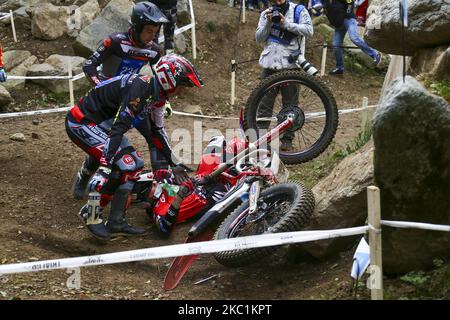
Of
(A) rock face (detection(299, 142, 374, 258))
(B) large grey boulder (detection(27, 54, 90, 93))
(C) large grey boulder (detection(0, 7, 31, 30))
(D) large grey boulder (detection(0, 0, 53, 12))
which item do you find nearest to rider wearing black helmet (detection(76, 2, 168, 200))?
(A) rock face (detection(299, 142, 374, 258))

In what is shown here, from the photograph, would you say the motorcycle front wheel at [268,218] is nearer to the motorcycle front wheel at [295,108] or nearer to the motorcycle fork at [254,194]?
the motorcycle fork at [254,194]

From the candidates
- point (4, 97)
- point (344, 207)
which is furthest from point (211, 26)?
point (344, 207)

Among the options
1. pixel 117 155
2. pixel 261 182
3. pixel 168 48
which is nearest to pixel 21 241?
pixel 117 155

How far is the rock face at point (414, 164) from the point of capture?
396cm

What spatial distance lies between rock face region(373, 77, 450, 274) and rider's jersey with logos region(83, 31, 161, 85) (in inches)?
157

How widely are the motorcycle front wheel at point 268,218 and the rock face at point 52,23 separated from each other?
8.46 meters

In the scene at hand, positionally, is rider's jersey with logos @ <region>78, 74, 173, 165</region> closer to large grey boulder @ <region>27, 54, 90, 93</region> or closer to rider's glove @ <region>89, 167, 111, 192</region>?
rider's glove @ <region>89, 167, 111, 192</region>

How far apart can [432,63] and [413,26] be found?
15.9 inches

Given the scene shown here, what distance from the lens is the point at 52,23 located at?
42.3 ft

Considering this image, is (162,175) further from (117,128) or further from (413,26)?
(413,26)

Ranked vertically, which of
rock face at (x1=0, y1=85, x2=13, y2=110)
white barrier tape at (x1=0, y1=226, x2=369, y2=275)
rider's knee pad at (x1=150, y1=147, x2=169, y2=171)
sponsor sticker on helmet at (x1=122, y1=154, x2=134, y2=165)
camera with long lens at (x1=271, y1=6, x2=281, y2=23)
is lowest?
rock face at (x1=0, y1=85, x2=13, y2=110)

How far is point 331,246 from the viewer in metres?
5.12

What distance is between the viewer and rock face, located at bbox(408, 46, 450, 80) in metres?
5.62

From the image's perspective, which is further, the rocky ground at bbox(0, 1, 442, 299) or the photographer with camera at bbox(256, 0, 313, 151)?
the photographer with camera at bbox(256, 0, 313, 151)
